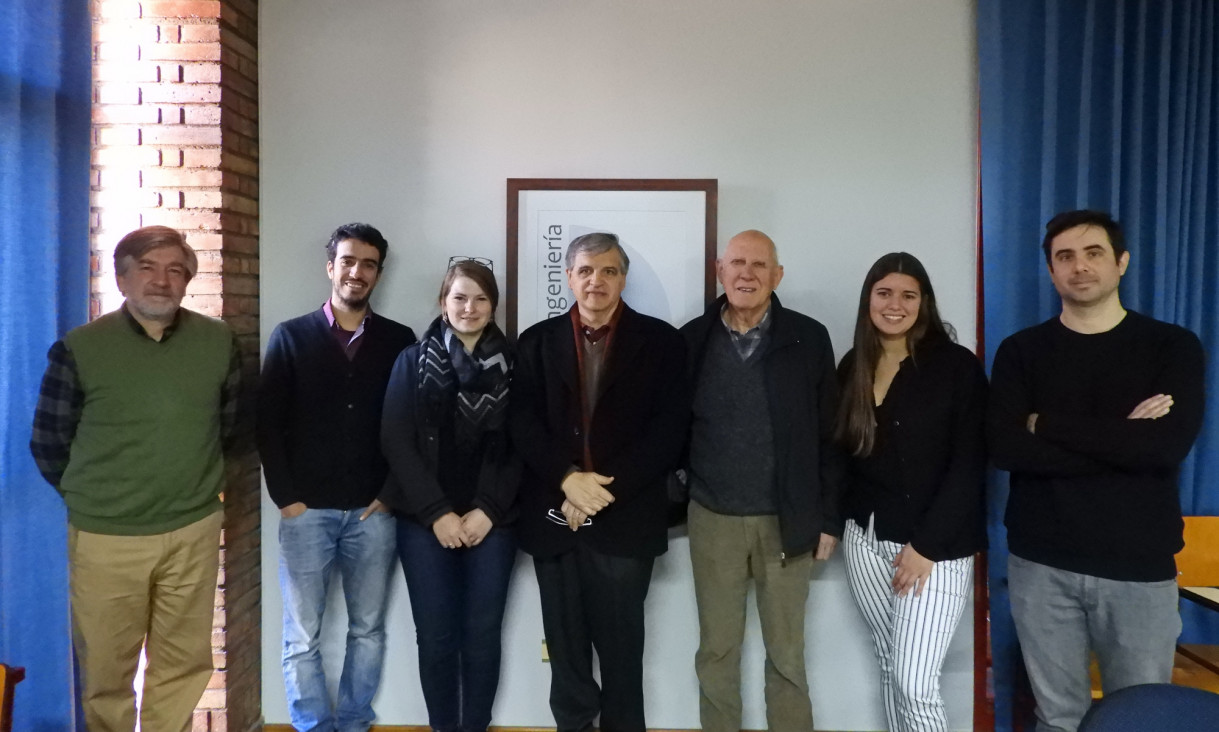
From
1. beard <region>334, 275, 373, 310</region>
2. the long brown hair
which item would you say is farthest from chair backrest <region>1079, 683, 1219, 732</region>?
beard <region>334, 275, 373, 310</region>

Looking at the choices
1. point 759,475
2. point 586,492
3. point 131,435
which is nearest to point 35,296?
point 131,435

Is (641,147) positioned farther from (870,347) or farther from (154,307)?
(154,307)

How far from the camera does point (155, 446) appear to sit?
2109 millimetres

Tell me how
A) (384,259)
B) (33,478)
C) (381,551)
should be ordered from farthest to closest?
(384,259) → (381,551) → (33,478)

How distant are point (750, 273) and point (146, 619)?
219cm

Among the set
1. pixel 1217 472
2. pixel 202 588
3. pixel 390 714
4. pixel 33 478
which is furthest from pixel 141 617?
pixel 1217 472

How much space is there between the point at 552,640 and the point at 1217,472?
7.98 feet

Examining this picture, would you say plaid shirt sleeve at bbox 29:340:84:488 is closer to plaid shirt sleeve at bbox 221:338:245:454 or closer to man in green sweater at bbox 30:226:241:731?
man in green sweater at bbox 30:226:241:731

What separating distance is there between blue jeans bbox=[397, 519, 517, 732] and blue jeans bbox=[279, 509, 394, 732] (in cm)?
18

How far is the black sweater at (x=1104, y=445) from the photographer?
192cm

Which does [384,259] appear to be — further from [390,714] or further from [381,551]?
[390,714]

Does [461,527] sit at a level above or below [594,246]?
below

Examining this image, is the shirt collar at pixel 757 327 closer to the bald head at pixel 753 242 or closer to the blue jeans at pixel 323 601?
the bald head at pixel 753 242

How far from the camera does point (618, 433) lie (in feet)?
7.54
